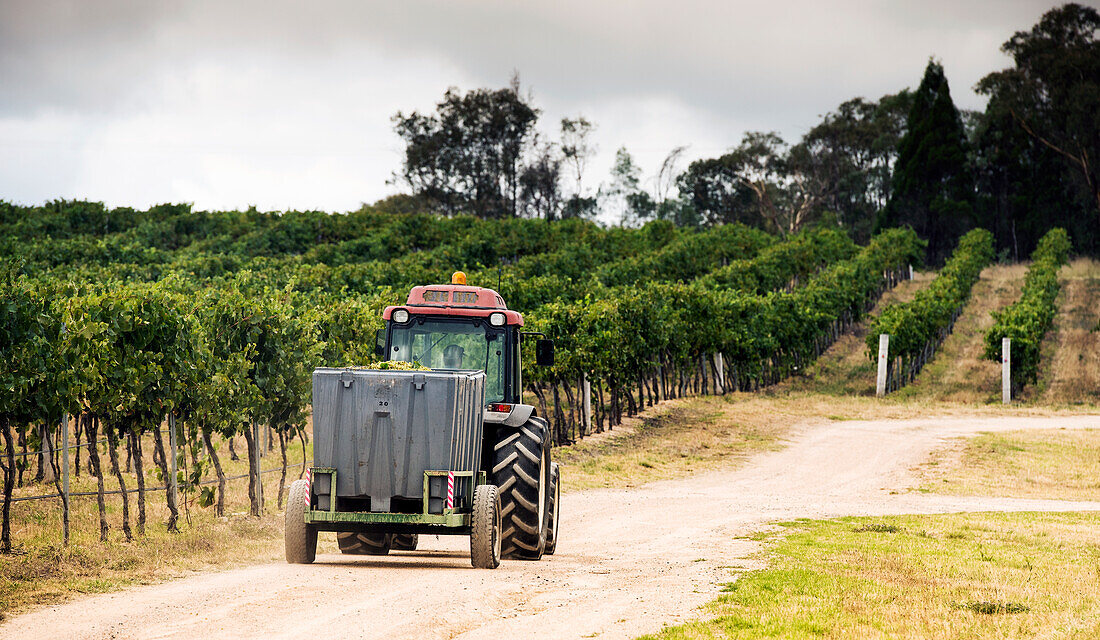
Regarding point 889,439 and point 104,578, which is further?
point 889,439

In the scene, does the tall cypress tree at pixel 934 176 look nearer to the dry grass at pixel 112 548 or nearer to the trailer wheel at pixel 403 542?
the dry grass at pixel 112 548

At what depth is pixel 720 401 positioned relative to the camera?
36.1 meters

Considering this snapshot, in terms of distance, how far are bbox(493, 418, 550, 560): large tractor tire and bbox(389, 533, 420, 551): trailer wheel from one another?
208 centimetres

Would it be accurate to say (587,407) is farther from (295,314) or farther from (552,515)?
(552,515)

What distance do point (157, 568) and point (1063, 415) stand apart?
31.3 metres

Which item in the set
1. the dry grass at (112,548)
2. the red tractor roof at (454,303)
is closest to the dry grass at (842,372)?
the dry grass at (112,548)

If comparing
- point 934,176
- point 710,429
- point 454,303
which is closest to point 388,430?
point 454,303

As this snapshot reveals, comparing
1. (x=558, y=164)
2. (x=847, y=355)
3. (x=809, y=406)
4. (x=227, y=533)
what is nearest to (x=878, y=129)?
(x=558, y=164)

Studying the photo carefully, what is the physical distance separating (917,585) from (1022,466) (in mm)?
15578

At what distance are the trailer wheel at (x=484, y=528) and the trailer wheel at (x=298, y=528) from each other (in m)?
1.73

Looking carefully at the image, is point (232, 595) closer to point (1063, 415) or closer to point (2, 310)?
point (2, 310)

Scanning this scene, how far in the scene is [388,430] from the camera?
10148mm

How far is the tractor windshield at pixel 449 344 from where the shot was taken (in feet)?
39.1

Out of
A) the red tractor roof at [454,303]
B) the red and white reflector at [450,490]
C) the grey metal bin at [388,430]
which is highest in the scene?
the red tractor roof at [454,303]
